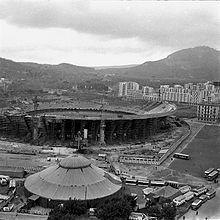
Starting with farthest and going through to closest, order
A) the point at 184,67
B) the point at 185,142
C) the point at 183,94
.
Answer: the point at 184,67, the point at 183,94, the point at 185,142

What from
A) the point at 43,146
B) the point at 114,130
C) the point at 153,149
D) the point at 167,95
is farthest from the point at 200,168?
the point at 167,95

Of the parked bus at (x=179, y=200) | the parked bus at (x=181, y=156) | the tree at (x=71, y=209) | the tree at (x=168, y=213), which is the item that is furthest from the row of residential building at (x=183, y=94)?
the tree at (x=71, y=209)

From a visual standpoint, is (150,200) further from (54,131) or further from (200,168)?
(54,131)

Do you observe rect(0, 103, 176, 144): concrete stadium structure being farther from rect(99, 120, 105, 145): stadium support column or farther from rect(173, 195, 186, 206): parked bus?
rect(173, 195, 186, 206): parked bus

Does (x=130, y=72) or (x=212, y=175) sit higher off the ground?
(x=130, y=72)

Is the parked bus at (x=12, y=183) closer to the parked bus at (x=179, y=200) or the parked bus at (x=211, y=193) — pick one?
the parked bus at (x=179, y=200)

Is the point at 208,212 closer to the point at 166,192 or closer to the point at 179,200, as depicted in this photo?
the point at 179,200

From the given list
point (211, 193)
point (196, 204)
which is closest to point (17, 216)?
point (196, 204)
